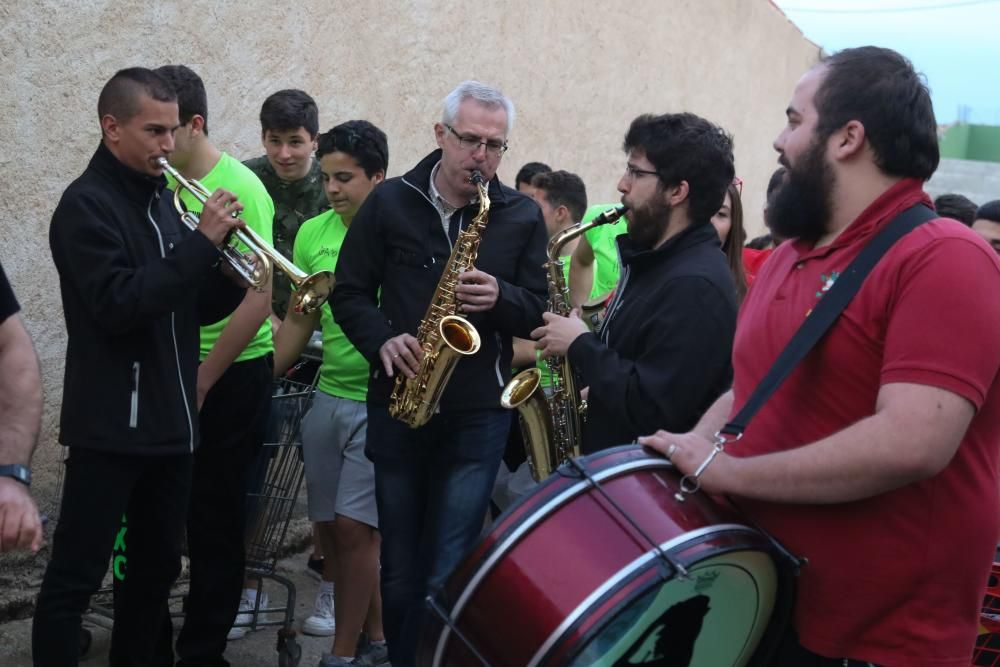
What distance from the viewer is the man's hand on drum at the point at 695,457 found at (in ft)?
7.45

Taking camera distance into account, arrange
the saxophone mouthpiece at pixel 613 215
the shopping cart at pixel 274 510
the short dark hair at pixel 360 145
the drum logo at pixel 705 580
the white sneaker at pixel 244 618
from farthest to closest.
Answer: the white sneaker at pixel 244 618
the short dark hair at pixel 360 145
the shopping cart at pixel 274 510
the saxophone mouthpiece at pixel 613 215
the drum logo at pixel 705 580

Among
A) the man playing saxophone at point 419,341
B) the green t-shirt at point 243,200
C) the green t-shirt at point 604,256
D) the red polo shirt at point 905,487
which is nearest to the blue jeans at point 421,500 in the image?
the man playing saxophone at point 419,341

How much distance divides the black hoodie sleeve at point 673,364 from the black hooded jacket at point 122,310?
1328 mm

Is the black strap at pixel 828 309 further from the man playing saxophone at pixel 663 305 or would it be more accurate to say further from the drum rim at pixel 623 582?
the man playing saxophone at pixel 663 305

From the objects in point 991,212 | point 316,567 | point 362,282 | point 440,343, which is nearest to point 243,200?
point 362,282

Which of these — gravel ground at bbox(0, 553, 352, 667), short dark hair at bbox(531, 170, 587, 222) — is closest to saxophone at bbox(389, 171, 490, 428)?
gravel ground at bbox(0, 553, 352, 667)

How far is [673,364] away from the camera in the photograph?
3193mm

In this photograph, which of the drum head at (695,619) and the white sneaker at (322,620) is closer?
the drum head at (695,619)

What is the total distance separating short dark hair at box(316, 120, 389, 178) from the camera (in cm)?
482

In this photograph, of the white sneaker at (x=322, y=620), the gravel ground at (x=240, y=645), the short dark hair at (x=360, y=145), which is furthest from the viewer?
the white sneaker at (x=322, y=620)

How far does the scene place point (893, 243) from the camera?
7.39ft

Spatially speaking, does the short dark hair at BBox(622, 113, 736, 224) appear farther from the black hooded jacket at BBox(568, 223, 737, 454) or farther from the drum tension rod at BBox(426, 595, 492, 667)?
the drum tension rod at BBox(426, 595, 492, 667)

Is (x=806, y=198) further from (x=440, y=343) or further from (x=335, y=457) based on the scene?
(x=335, y=457)

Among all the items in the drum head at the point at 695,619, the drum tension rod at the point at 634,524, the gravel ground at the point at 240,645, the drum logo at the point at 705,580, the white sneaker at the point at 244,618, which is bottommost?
the gravel ground at the point at 240,645
